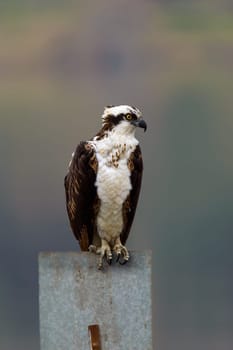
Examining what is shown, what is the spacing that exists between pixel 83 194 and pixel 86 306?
103cm

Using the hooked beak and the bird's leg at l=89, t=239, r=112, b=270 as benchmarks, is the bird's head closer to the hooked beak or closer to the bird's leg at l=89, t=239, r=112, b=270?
the hooked beak

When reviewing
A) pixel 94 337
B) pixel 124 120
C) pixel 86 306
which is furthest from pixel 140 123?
pixel 94 337

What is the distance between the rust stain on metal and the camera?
7.69 metres

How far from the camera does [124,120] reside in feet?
27.3

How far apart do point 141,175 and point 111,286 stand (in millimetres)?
1120

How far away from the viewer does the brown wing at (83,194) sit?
8.20 metres

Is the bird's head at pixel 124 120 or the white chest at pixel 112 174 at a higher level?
the bird's head at pixel 124 120

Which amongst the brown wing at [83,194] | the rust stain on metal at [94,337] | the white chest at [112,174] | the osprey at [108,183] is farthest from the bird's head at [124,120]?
the rust stain on metal at [94,337]

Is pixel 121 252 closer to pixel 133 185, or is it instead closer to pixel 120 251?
pixel 120 251

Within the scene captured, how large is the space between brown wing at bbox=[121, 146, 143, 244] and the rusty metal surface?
71 cm

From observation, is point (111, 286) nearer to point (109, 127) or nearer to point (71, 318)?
point (71, 318)

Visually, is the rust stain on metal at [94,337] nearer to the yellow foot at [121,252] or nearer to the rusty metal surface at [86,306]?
the rusty metal surface at [86,306]

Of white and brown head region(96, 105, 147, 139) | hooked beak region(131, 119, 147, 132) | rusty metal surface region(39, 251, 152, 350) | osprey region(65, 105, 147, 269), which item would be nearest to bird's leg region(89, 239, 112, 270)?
osprey region(65, 105, 147, 269)

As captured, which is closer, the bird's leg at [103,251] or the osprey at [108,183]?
the bird's leg at [103,251]
